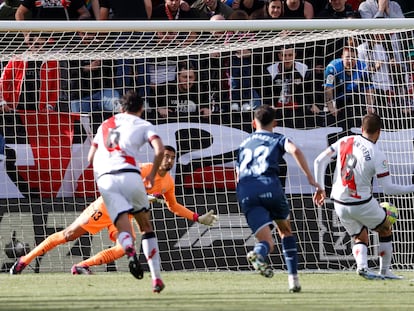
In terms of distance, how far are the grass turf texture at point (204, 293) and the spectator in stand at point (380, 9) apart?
462cm

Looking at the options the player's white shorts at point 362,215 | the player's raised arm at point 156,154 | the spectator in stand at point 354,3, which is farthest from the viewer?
the spectator in stand at point 354,3

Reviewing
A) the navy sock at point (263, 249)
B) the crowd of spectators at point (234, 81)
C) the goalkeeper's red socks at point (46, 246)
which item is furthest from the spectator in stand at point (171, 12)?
the navy sock at point (263, 249)

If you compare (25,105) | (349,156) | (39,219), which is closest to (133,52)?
(25,105)

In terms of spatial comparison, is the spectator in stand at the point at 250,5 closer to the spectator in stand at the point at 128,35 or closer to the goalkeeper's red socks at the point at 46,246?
the spectator in stand at the point at 128,35

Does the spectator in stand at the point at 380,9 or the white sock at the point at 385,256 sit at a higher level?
the spectator in stand at the point at 380,9

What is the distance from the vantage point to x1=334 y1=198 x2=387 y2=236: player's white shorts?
40.1 ft

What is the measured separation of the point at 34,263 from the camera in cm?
1445

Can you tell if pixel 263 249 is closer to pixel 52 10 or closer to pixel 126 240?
pixel 126 240

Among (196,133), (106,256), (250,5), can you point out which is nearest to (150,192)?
(106,256)

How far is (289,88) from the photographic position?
14.7 meters

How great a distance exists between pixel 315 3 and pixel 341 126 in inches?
124

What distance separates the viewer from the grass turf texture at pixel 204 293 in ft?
30.6

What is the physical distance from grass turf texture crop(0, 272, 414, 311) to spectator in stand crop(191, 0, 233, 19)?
4670mm

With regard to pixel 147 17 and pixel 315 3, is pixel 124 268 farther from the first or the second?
pixel 315 3
